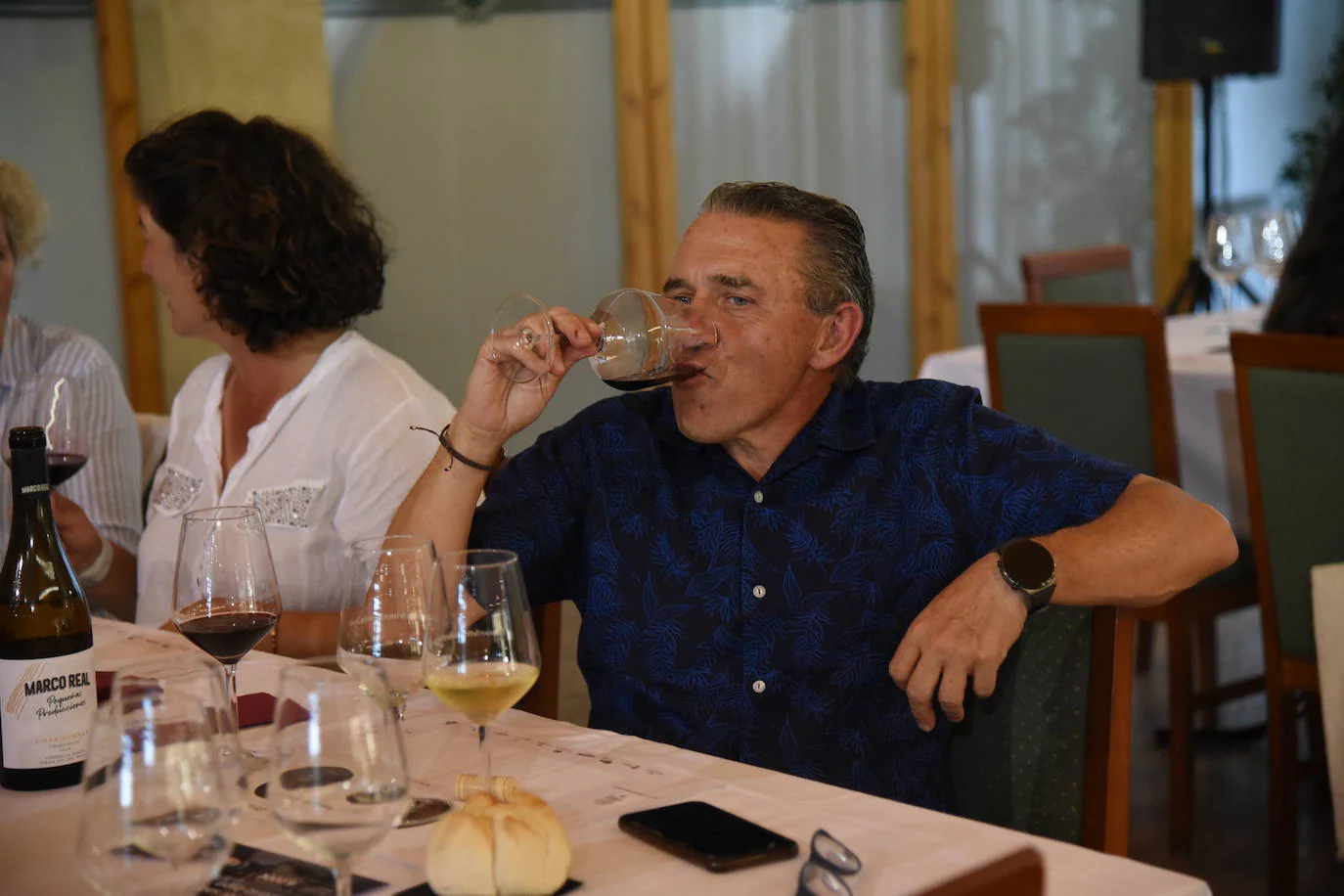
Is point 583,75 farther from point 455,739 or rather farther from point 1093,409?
point 455,739

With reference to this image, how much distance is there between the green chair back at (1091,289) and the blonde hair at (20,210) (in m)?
2.88

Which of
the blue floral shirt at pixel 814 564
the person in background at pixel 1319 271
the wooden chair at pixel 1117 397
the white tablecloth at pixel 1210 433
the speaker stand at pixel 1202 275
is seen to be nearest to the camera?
the blue floral shirt at pixel 814 564

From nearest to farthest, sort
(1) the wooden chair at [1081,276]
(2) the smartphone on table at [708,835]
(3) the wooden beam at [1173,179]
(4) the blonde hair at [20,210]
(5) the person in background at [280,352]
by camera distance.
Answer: (2) the smartphone on table at [708,835], (5) the person in background at [280,352], (4) the blonde hair at [20,210], (1) the wooden chair at [1081,276], (3) the wooden beam at [1173,179]

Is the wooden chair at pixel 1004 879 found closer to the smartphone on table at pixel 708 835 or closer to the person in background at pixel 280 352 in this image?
the smartphone on table at pixel 708 835

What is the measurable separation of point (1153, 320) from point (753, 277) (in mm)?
1652

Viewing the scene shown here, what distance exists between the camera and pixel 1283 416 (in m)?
2.65

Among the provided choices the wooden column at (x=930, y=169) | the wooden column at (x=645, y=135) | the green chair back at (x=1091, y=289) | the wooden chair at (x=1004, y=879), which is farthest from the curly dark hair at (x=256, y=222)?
the wooden column at (x=930, y=169)

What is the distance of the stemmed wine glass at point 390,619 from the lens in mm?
1246

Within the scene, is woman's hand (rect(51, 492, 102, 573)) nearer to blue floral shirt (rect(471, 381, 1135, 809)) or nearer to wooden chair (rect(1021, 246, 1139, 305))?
blue floral shirt (rect(471, 381, 1135, 809))

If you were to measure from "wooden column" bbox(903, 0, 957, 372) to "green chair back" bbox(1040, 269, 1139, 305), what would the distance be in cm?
149

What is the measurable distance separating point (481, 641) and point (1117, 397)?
249cm

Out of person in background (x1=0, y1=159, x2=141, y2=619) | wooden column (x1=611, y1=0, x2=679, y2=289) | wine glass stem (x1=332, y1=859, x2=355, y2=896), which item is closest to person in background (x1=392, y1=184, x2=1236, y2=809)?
wine glass stem (x1=332, y1=859, x2=355, y2=896)

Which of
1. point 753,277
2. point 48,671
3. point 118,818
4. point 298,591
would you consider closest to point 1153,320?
point 753,277

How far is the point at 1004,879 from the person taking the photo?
30.4 inches
